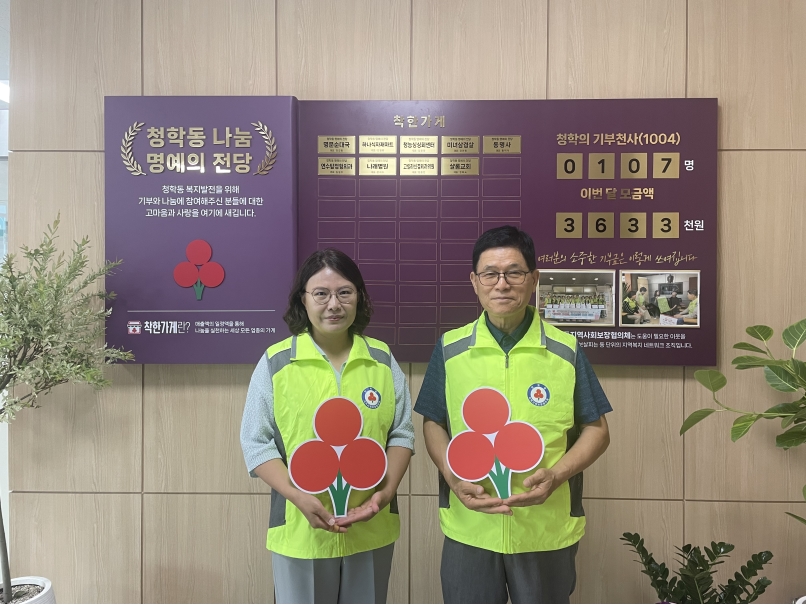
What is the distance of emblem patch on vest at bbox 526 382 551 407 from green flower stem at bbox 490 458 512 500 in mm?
204

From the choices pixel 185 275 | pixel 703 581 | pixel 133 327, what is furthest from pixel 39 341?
pixel 703 581

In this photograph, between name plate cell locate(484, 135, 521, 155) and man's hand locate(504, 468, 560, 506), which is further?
name plate cell locate(484, 135, 521, 155)

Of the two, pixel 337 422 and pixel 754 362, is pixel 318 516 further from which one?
pixel 754 362

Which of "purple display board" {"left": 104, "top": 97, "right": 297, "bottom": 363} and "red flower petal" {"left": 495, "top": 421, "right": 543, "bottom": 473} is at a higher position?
"purple display board" {"left": 104, "top": 97, "right": 297, "bottom": 363}

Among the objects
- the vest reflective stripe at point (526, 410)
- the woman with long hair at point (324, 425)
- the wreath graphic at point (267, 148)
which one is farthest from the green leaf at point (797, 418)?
the wreath graphic at point (267, 148)

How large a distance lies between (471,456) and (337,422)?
1.26 ft

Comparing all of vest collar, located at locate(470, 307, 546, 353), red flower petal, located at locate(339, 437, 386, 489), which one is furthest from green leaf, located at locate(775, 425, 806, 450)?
red flower petal, located at locate(339, 437, 386, 489)

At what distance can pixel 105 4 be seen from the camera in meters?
2.34

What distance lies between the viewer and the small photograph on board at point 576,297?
7.29ft

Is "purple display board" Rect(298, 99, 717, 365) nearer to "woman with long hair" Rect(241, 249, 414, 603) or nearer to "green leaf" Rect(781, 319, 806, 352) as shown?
"green leaf" Rect(781, 319, 806, 352)

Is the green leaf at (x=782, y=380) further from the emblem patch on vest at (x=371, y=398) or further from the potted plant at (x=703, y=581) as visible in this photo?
the emblem patch on vest at (x=371, y=398)

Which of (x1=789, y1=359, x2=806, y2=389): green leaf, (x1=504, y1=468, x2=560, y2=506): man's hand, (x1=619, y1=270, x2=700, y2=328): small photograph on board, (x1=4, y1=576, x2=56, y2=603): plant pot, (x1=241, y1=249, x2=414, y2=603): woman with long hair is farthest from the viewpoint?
(x1=619, y1=270, x2=700, y2=328): small photograph on board

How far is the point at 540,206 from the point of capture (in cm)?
224

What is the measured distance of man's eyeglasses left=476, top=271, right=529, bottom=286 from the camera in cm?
153
